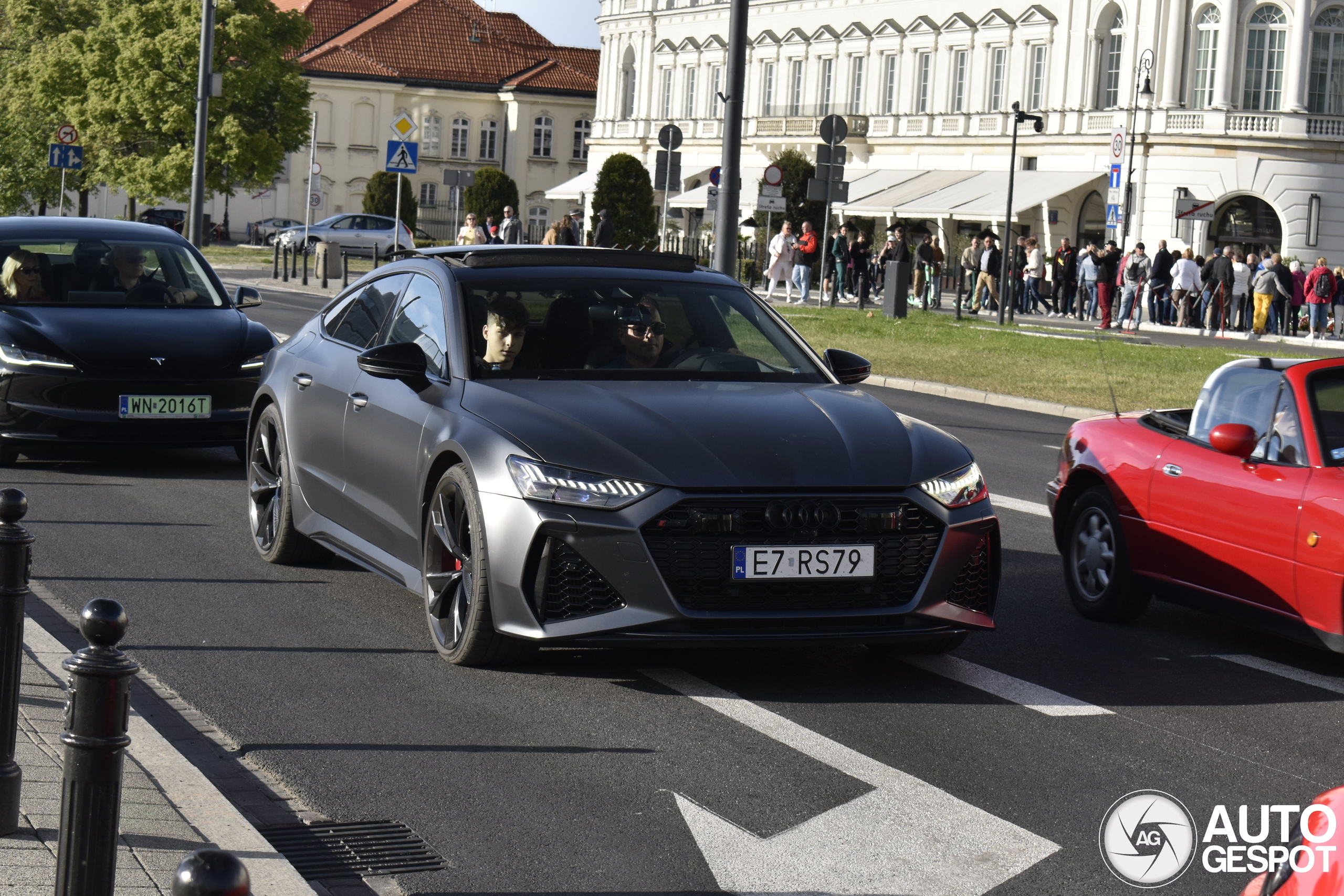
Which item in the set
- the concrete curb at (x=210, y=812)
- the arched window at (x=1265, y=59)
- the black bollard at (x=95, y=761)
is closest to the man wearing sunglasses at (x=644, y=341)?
the concrete curb at (x=210, y=812)

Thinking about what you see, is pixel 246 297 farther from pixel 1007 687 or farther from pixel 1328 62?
pixel 1328 62

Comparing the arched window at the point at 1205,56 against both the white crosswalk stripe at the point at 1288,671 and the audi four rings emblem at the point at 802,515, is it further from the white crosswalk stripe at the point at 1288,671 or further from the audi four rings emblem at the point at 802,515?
the audi four rings emblem at the point at 802,515

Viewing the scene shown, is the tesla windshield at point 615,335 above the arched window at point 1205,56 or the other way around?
the other way around

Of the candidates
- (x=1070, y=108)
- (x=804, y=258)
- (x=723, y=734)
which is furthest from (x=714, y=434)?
(x=1070, y=108)

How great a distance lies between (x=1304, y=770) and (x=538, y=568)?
2.60 meters

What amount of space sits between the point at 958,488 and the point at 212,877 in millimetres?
4537

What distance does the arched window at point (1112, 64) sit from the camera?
57.0 metres

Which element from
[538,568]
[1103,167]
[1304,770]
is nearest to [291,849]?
[538,568]

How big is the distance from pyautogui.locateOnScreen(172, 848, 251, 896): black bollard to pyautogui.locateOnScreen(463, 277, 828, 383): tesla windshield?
4773 mm

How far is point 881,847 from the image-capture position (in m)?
4.96

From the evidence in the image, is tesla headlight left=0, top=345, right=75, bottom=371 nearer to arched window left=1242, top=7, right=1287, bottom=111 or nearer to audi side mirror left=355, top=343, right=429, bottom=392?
audi side mirror left=355, top=343, right=429, bottom=392

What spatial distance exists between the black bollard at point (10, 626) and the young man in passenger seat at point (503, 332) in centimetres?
299

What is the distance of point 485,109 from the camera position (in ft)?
314

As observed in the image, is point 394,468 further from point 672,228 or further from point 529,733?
point 672,228
